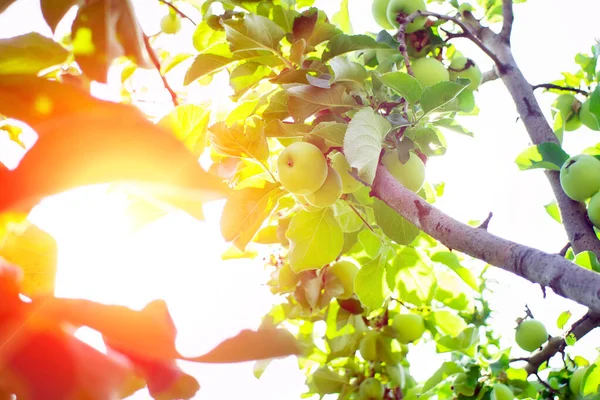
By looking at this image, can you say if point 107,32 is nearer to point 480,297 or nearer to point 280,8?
point 280,8

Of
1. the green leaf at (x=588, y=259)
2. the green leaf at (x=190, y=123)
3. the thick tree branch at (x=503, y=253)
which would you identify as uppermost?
the green leaf at (x=588, y=259)

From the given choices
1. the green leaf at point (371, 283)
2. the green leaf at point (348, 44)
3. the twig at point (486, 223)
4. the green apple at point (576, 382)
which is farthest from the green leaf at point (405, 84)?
the green apple at point (576, 382)

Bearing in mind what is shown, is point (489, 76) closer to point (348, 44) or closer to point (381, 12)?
point (381, 12)

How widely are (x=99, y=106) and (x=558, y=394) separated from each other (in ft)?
5.26

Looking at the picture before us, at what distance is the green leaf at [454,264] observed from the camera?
3.80ft

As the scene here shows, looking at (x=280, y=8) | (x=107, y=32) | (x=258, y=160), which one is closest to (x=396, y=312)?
(x=258, y=160)

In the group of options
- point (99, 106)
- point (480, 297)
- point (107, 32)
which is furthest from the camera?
point (480, 297)

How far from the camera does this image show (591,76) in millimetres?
1366

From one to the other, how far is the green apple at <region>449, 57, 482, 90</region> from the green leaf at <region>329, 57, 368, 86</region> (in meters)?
0.47

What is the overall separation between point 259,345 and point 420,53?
1.01m

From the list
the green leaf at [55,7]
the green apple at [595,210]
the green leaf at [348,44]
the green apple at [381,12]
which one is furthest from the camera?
the green apple at [381,12]

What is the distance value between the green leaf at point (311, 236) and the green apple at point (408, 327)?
606 millimetres

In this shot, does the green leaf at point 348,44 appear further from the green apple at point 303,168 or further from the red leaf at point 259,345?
the red leaf at point 259,345

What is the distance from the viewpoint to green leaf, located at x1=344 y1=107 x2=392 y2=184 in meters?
0.58
